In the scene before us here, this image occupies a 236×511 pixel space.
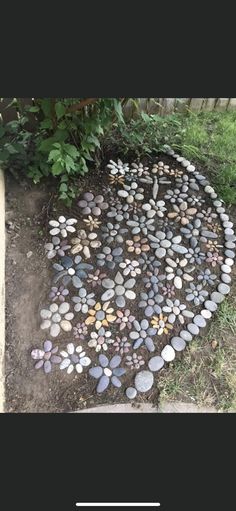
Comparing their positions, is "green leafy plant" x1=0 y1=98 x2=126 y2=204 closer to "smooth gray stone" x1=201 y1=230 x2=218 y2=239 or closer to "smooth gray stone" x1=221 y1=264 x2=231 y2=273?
"smooth gray stone" x1=201 y1=230 x2=218 y2=239

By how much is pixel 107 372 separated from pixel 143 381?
0.18m

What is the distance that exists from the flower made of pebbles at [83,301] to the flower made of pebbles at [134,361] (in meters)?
0.34

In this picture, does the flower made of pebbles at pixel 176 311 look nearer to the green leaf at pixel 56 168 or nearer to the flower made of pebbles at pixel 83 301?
the flower made of pebbles at pixel 83 301

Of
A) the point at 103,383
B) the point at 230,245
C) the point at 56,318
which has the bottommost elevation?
the point at 103,383

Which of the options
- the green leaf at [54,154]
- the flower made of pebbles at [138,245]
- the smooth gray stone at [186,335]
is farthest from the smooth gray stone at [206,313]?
the green leaf at [54,154]

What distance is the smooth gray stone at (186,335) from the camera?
8.10 feet

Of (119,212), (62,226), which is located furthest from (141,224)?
(62,226)

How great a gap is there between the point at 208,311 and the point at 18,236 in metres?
1.15

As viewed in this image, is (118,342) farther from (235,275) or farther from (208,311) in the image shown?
(235,275)

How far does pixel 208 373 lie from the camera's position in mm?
2377

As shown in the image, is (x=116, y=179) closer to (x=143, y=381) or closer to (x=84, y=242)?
(x=84, y=242)

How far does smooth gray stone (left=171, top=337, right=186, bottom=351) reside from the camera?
95.9 inches

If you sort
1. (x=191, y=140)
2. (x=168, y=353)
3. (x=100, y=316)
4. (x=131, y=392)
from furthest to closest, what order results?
(x=191, y=140), (x=100, y=316), (x=168, y=353), (x=131, y=392)

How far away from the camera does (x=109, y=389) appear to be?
2309 millimetres
